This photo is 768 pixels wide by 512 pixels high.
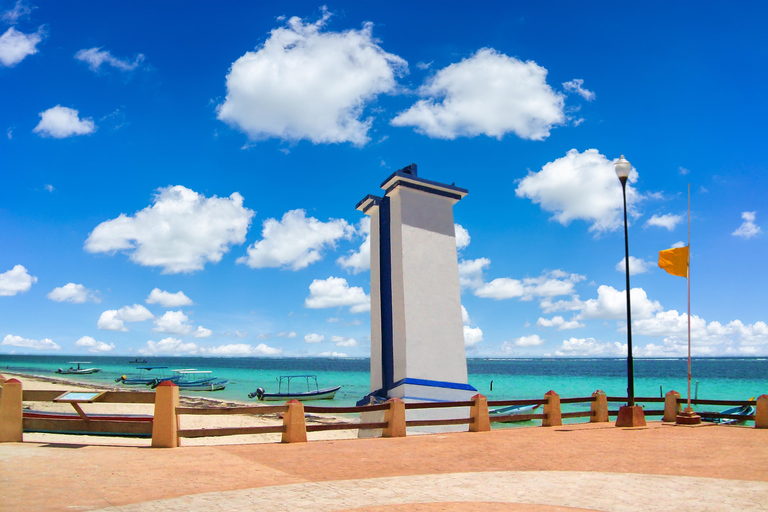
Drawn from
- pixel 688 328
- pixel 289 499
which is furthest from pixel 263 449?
pixel 688 328

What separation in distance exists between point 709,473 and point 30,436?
548 inches

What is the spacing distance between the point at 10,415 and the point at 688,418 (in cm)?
1680

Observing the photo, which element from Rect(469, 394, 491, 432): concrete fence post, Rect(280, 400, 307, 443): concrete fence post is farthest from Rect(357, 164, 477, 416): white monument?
Rect(280, 400, 307, 443): concrete fence post

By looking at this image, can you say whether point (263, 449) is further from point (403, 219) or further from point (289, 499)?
point (403, 219)

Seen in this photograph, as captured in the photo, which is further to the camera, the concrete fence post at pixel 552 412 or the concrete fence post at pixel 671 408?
the concrete fence post at pixel 671 408

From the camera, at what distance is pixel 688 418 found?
1463 centimetres

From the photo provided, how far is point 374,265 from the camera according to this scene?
58.3ft

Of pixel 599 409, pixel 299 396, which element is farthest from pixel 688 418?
pixel 299 396

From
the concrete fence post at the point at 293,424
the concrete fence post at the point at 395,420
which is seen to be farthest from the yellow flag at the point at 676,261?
the concrete fence post at the point at 293,424

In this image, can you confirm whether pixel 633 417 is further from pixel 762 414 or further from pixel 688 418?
pixel 762 414

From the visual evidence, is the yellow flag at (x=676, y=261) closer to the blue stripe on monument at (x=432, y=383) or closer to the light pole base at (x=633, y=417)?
the light pole base at (x=633, y=417)

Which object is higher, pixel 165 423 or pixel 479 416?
pixel 165 423

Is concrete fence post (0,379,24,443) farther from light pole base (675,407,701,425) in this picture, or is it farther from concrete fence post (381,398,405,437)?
light pole base (675,407,701,425)

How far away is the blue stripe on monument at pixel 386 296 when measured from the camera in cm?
1628
